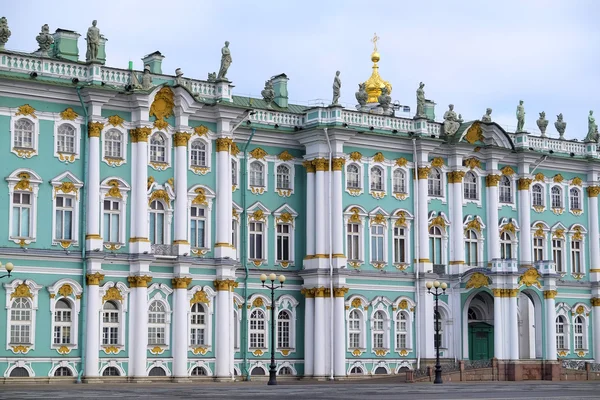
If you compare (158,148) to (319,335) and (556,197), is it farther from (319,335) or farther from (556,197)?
(556,197)

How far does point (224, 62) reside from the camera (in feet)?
193

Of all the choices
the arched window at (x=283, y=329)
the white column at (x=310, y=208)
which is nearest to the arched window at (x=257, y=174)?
the white column at (x=310, y=208)

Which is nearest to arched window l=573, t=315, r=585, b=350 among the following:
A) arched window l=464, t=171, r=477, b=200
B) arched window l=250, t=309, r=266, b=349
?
arched window l=464, t=171, r=477, b=200

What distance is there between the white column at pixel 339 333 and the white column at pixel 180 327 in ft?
28.1

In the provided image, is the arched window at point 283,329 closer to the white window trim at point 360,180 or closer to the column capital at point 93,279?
the white window trim at point 360,180

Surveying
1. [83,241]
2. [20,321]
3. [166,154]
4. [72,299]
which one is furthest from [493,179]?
[20,321]

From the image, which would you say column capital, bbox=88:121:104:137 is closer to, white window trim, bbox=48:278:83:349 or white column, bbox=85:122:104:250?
white column, bbox=85:122:104:250

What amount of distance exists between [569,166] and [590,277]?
6.66 m

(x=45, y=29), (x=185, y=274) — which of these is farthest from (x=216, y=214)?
(x=45, y=29)

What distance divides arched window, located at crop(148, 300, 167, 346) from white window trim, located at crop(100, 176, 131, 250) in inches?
129

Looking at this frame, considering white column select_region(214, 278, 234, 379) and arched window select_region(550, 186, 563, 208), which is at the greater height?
arched window select_region(550, 186, 563, 208)

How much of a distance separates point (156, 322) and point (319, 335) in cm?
916

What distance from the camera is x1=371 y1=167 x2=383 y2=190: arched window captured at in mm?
64125

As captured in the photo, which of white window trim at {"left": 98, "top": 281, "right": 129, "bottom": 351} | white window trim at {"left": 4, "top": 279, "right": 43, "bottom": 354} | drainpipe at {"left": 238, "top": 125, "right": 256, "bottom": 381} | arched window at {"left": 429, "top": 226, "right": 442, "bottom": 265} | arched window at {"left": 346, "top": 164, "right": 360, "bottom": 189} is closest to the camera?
white window trim at {"left": 4, "top": 279, "right": 43, "bottom": 354}
